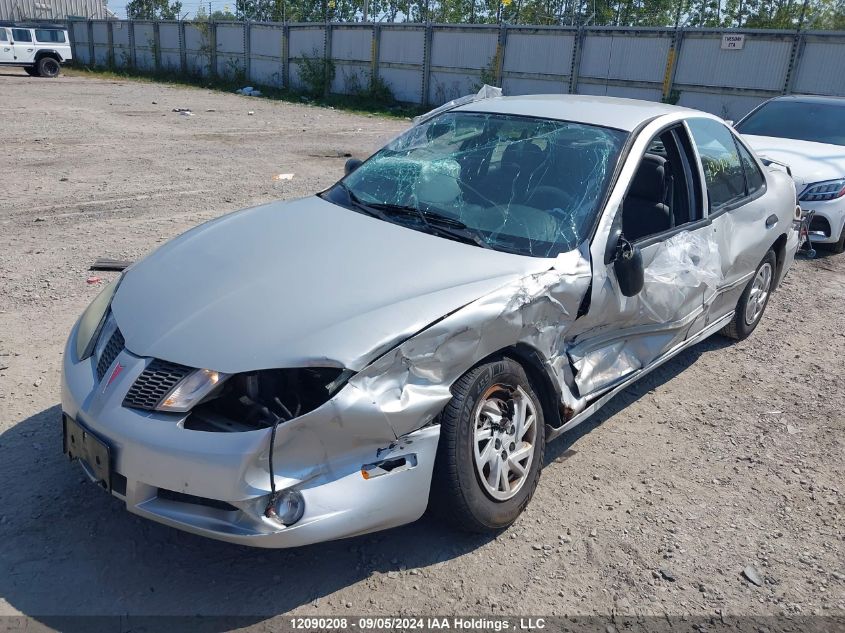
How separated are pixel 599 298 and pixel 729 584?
130cm

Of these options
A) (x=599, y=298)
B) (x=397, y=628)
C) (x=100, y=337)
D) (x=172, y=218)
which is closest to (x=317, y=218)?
(x=100, y=337)

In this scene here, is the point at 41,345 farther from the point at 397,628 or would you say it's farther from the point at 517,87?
the point at 517,87

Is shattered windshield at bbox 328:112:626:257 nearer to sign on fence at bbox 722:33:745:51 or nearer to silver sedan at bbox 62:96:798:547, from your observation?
silver sedan at bbox 62:96:798:547

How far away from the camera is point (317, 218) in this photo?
372 centimetres

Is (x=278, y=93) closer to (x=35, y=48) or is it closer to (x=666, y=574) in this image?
(x=35, y=48)

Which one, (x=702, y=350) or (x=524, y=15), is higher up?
(x=524, y=15)

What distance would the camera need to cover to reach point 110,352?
2.86 m

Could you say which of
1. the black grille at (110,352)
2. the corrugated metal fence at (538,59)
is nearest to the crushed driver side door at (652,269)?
the black grille at (110,352)

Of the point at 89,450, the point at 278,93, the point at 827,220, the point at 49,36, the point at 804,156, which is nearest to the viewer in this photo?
the point at 89,450

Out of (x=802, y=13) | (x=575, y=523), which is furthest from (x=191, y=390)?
(x=802, y=13)

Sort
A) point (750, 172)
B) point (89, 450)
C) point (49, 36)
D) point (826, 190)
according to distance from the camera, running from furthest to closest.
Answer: point (49, 36), point (826, 190), point (750, 172), point (89, 450)

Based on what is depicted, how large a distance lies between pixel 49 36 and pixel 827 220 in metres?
31.7

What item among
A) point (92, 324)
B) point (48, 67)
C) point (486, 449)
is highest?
point (92, 324)

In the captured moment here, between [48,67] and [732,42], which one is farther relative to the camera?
[48,67]
